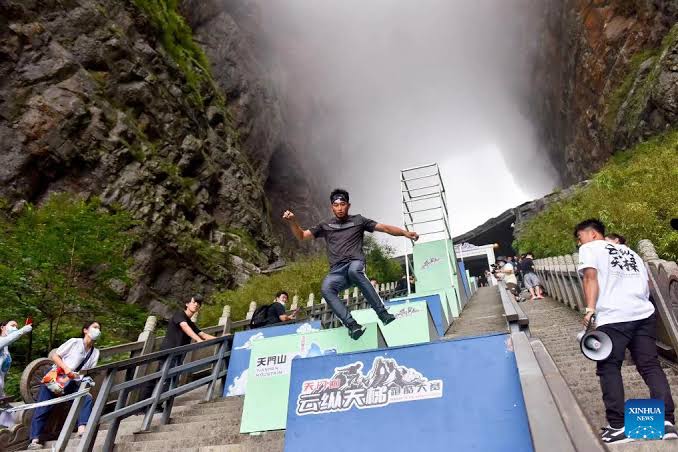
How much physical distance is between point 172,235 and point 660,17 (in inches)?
1359

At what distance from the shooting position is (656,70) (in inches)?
946

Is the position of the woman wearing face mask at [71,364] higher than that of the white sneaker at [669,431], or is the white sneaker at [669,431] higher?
the woman wearing face mask at [71,364]

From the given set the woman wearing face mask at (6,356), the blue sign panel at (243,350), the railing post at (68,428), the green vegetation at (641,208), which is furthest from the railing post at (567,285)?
the woman wearing face mask at (6,356)

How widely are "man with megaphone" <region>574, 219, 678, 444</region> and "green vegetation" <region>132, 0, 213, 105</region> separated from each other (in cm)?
3221

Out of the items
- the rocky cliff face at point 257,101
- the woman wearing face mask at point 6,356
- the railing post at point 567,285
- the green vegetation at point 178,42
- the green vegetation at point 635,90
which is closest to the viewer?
the woman wearing face mask at point 6,356

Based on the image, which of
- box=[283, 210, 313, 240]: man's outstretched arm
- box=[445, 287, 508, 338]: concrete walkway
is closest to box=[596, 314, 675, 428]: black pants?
box=[283, 210, 313, 240]: man's outstretched arm

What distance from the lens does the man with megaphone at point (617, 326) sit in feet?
8.98

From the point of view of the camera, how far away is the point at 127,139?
75.2 feet

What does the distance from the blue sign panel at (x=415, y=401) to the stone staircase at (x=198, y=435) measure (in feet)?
2.98

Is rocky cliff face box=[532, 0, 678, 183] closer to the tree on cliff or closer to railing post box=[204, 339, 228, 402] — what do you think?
railing post box=[204, 339, 228, 402]

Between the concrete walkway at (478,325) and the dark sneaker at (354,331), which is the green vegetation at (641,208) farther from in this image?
the dark sneaker at (354,331)

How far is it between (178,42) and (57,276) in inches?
1203

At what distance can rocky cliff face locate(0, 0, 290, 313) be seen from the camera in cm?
1961

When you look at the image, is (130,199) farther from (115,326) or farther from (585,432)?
(585,432)
